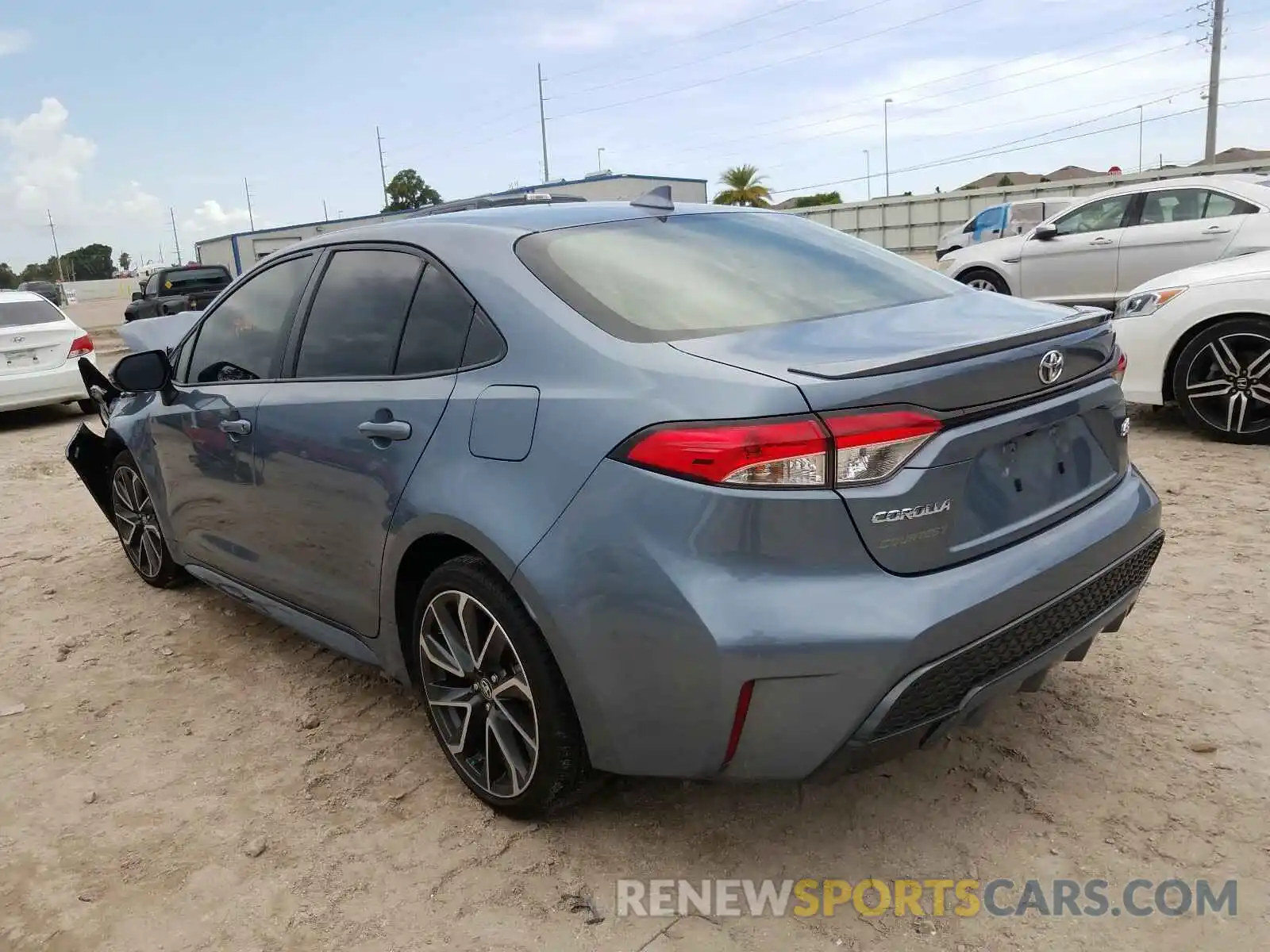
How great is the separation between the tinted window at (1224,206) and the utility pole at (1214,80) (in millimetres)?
28433

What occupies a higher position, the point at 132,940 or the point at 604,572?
the point at 604,572

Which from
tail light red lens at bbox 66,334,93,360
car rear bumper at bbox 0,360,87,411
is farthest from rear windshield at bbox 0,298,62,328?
car rear bumper at bbox 0,360,87,411

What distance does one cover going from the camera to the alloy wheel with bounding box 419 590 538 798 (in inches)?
98.8

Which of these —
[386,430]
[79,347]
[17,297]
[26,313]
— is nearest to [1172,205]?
[386,430]

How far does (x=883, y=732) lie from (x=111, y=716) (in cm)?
287

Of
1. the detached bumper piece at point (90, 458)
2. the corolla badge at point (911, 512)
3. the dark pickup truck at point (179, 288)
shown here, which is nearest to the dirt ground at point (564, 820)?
the corolla badge at point (911, 512)

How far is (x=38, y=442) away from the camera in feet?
31.9

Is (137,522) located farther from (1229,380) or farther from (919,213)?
(919,213)

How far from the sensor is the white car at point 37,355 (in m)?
10.3

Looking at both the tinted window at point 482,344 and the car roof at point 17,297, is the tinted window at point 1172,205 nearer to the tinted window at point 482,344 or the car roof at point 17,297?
the tinted window at point 482,344

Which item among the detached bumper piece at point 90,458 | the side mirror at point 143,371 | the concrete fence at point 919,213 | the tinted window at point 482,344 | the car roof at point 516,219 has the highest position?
the concrete fence at point 919,213

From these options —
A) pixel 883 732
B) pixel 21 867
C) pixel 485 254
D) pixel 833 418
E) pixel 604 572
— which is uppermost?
pixel 485 254

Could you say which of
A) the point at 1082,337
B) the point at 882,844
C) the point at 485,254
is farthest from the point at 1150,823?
the point at 485,254

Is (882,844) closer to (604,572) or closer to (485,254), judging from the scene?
(604,572)
